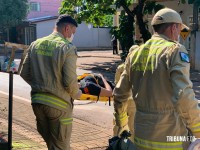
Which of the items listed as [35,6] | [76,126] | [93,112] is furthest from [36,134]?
[35,6]

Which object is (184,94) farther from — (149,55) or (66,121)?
(66,121)

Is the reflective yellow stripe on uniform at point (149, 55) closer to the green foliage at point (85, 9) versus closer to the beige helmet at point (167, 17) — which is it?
the beige helmet at point (167, 17)

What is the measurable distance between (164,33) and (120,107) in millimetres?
764

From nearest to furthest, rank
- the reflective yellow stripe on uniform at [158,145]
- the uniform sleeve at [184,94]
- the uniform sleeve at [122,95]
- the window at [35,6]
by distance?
the uniform sleeve at [184,94]
the reflective yellow stripe on uniform at [158,145]
the uniform sleeve at [122,95]
the window at [35,6]

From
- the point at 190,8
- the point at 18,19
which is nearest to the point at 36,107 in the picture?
the point at 190,8

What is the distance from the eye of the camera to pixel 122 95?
3268 mm

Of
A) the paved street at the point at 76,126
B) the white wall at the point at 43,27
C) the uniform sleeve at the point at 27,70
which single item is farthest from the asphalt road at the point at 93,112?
the white wall at the point at 43,27

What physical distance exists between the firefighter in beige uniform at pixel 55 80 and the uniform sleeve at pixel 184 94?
1395mm

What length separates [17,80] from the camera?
15031 mm

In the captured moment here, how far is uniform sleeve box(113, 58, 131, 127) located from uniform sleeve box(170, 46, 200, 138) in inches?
23.0

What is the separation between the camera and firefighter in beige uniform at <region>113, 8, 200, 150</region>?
8.73ft

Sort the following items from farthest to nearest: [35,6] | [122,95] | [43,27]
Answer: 1. [35,6]
2. [43,27]
3. [122,95]

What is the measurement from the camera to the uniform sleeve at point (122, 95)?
3.23 meters

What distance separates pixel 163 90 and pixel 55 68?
4.61ft
